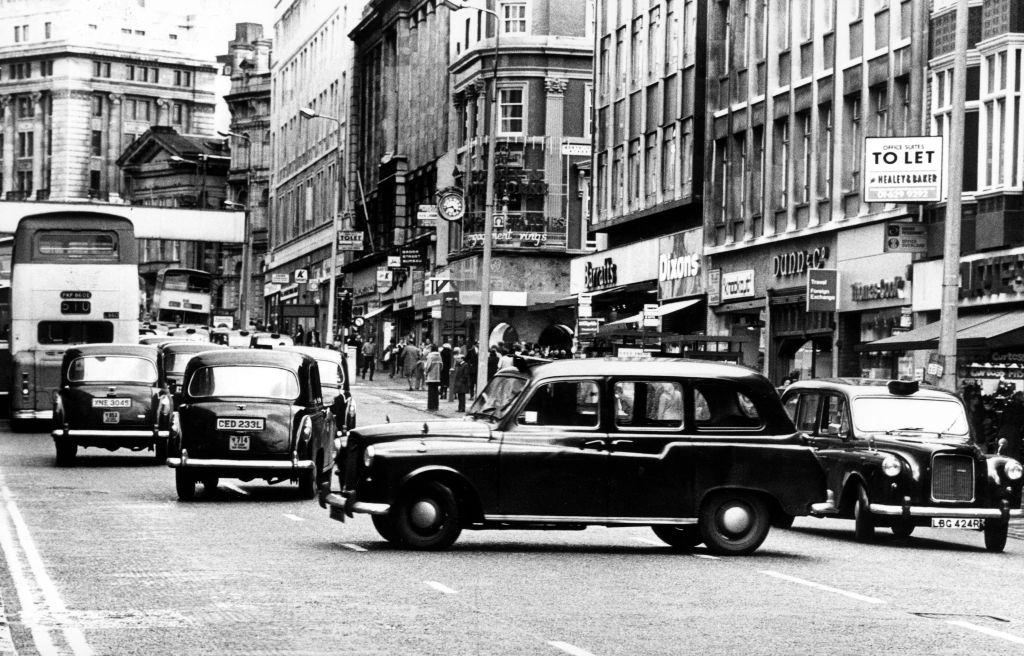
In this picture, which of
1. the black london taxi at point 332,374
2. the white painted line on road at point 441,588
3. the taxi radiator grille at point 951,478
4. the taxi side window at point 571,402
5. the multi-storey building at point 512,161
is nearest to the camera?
the white painted line on road at point 441,588

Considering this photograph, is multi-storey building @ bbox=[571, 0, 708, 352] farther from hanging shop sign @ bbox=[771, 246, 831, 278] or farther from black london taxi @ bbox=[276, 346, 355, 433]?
black london taxi @ bbox=[276, 346, 355, 433]

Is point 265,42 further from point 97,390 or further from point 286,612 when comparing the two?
point 286,612

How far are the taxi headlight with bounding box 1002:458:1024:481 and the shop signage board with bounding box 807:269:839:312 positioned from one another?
70.0ft

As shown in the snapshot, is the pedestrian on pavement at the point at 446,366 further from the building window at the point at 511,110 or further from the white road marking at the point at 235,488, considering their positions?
the white road marking at the point at 235,488

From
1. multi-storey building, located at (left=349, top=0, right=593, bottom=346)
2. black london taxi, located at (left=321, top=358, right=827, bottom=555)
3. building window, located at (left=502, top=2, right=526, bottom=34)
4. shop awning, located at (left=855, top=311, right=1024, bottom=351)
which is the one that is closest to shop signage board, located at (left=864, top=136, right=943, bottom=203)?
shop awning, located at (left=855, top=311, right=1024, bottom=351)

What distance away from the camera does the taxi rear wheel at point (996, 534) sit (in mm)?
20234

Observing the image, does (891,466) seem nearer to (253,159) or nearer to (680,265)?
(680,265)

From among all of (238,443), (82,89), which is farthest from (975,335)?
(82,89)

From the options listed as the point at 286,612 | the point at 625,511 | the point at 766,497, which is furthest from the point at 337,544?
the point at 286,612

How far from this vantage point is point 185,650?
11094mm

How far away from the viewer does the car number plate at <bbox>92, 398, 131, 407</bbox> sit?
97.9 feet

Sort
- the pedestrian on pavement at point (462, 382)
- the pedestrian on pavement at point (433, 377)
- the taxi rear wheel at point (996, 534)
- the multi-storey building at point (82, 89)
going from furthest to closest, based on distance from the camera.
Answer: the multi-storey building at point (82, 89) < the pedestrian on pavement at point (462, 382) < the pedestrian on pavement at point (433, 377) < the taxi rear wheel at point (996, 534)

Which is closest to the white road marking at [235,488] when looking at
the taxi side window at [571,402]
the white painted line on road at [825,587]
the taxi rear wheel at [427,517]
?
the taxi rear wheel at [427,517]

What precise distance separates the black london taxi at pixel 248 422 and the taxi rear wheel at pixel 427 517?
636cm
